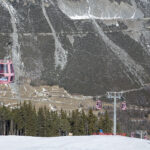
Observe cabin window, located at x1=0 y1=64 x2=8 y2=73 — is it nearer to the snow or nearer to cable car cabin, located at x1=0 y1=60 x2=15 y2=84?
cable car cabin, located at x1=0 y1=60 x2=15 y2=84

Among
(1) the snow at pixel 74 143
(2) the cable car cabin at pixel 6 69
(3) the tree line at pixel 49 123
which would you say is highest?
(2) the cable car cabin at pixel 6 69

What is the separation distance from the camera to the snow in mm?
34594

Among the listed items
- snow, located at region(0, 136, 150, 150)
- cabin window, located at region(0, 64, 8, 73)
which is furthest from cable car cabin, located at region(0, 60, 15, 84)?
snow, located at region(0, 136, 150, 150)

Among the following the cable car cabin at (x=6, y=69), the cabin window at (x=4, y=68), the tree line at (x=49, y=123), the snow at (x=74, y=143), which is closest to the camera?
the snow at (x=74, y=143)

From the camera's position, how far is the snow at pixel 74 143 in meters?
34.6

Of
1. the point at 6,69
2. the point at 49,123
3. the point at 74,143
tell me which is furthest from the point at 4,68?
the point at 49,123

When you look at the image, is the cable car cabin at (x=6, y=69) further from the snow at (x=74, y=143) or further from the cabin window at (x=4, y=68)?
the snow at (x=74, y=143)

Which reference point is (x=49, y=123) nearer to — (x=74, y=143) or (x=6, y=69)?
(x=6, y=69)

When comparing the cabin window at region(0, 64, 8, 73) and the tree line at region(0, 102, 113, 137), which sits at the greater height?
the cabin window at region(0, 64, 8, 73)

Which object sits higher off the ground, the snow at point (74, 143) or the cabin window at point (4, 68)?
the cabin window at point (4, 68)

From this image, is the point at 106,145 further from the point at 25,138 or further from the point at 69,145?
the point at 25,138

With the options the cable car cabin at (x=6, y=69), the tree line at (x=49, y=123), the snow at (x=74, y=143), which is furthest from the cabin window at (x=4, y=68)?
the tree line at (x=49, y=123)

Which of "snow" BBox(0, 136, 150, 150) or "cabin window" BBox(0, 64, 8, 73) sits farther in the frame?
"cabin window" BBox(0, 64, 8, 73)

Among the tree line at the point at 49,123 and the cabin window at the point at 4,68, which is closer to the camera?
the cabin window at the point at 4,68
